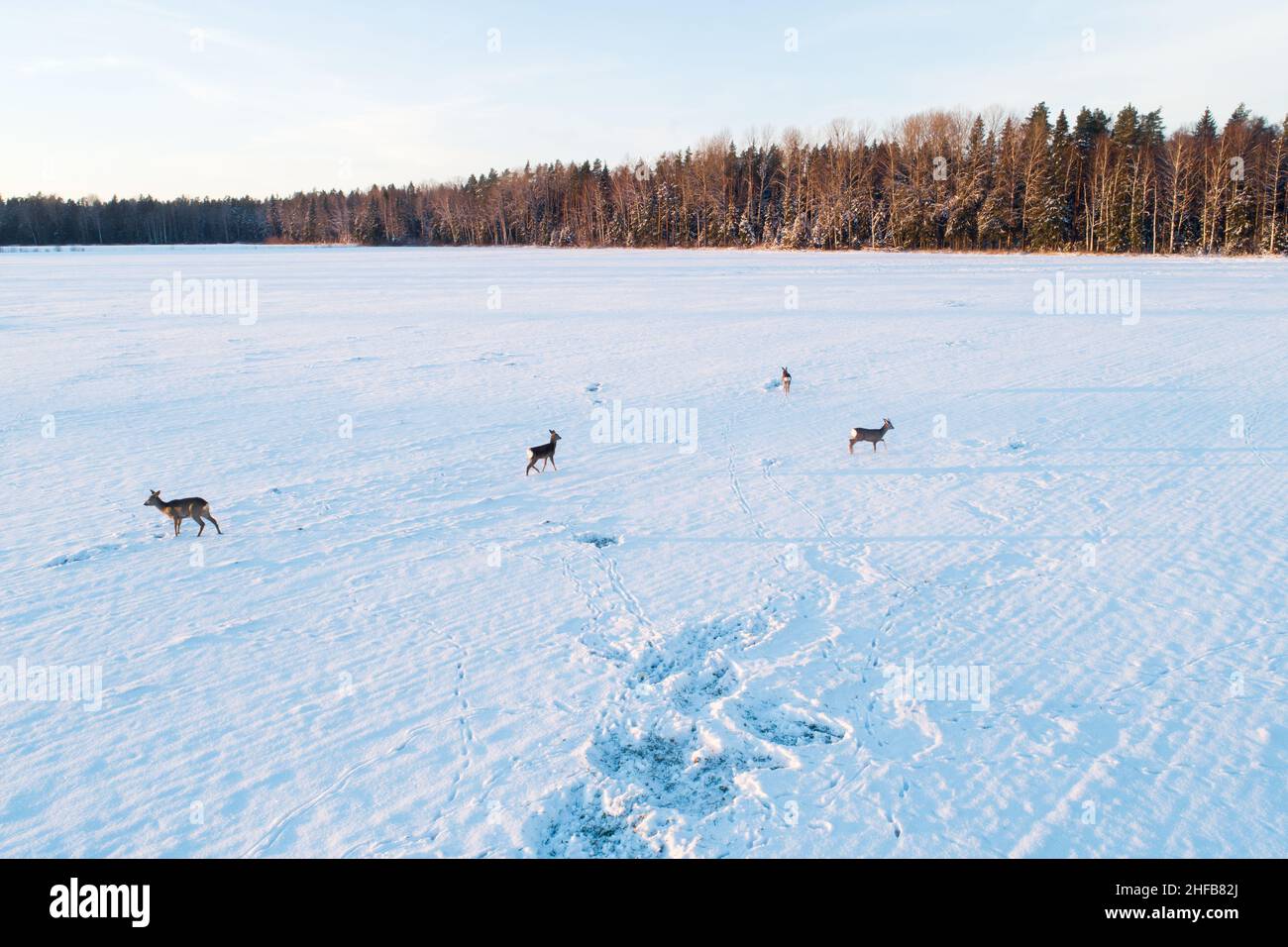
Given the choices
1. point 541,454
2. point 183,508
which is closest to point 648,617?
point 541,454

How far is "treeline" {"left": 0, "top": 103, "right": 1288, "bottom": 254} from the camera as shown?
6181 centimetres

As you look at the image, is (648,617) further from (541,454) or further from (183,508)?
(183,508)

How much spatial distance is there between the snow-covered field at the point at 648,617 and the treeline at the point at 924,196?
56.6 meters

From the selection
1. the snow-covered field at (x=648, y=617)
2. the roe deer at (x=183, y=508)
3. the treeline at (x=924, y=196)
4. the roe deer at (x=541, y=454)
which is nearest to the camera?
the snow-covered field at (x=648, y=617)

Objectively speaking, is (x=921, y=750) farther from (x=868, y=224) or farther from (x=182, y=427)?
(x=868, y=224)

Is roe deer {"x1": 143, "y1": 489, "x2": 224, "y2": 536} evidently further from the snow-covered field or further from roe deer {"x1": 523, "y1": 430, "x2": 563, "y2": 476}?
roe deer {"x1": 523, "y1": 430, "x2": 563, "y2": 476}

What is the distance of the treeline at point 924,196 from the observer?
61.8 meters

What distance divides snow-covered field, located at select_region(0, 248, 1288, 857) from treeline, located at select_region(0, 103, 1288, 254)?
56621 mm

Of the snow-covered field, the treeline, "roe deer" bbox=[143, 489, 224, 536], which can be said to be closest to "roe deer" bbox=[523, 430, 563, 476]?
the snow-covered field

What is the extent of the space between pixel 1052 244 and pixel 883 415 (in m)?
63.0

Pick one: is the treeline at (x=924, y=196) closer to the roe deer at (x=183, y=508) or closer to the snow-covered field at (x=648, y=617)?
the snow-covered field at (x=648, y=617)

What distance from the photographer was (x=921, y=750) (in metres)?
5.95

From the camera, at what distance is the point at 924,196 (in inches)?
2874

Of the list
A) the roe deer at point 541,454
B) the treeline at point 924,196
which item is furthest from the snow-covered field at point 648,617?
the treeline at point 924,196
